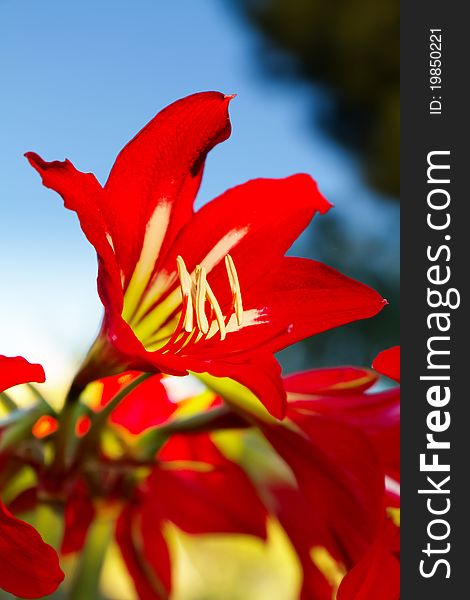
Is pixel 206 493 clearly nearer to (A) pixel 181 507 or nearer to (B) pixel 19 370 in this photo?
(A) pixel 181 507

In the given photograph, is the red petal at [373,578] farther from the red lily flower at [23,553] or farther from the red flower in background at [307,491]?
the red lily flower at [23,553]

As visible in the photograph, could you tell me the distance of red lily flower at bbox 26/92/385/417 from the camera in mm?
278

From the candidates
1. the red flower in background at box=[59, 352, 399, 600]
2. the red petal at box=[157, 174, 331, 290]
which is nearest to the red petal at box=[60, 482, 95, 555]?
the red flower in background at box=[59, 352, 399, 600]

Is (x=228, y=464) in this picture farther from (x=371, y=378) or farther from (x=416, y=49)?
(x=416, y=49)

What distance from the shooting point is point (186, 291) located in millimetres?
305

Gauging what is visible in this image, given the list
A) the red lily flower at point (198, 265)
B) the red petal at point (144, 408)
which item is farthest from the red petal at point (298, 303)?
the red petal at point (144, 408)

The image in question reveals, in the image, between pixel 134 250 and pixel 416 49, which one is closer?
pixel 134 250

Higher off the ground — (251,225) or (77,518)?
(251,225)

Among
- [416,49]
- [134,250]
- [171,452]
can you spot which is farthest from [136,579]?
[416,49]

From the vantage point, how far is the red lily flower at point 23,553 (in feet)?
0.88

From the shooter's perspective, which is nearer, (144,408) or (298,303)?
(298,303)

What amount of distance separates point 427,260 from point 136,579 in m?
0.21

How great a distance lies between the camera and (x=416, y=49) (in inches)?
16.4

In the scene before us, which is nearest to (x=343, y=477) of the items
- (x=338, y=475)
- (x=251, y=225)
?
(x=338, y=475)
